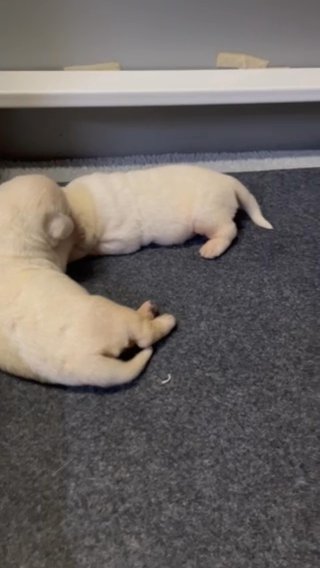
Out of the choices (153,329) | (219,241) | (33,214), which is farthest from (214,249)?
(33,214)

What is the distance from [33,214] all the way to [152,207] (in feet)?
0.77

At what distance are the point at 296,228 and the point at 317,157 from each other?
388 mm

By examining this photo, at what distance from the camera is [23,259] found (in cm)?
105

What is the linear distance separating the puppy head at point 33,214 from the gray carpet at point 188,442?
16cm

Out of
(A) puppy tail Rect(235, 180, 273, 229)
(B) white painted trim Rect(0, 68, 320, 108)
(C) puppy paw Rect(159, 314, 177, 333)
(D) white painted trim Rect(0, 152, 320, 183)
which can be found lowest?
(C) puppy paw Rect(159, 314, 177, 333)

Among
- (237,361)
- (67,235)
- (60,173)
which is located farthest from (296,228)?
(60,173)

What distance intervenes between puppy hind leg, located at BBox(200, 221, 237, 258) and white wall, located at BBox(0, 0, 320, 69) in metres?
0.42

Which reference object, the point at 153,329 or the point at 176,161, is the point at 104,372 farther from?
the point at 176,161

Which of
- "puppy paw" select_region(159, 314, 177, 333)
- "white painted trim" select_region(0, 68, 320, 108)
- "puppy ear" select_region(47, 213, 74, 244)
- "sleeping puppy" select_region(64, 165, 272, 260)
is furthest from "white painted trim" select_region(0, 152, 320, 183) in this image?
"puppy paw" select_region(159, 314, 177, 333)

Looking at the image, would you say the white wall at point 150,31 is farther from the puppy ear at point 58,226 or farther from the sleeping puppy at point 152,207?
the puppy ear at point 58,226

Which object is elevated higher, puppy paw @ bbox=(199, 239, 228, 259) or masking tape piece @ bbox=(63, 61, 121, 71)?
masking tape piece @ bbox=(63, 61, 121, 71)

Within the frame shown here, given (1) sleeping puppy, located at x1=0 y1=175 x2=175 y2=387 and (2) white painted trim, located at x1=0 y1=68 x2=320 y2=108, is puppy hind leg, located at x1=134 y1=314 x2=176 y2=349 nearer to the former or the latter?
(1) sleeping puppy, located at x1=0 y1=175 x2=175 y2=387

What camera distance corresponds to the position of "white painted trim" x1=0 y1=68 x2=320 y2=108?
1.35 meters

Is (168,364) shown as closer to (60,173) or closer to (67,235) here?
(67,235)
